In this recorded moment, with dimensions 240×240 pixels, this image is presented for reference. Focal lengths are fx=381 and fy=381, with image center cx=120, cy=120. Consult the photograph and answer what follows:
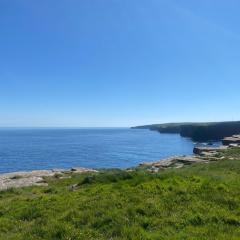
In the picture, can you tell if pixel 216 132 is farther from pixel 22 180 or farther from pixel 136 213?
pixel 136 213

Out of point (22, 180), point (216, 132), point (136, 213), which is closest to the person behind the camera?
point (136, 213)

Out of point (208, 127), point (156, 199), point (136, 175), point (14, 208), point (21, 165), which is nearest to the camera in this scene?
point (156, 199)

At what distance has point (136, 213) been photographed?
560 inches

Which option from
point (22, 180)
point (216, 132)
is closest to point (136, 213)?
point (22, 180)

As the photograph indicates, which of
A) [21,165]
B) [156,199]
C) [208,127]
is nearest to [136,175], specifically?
[156,199]

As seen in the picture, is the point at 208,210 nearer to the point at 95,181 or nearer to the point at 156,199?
the point at 156,199

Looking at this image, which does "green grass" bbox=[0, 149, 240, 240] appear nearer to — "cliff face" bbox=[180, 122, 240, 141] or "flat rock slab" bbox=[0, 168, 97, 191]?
"flat rock slab" bbox=[0, 168, 97, 191]

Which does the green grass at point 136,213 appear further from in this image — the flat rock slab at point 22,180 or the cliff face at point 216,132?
the cliff face at point 216,132

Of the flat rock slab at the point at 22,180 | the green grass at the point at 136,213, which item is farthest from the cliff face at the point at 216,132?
the green grass at the point at 136,213

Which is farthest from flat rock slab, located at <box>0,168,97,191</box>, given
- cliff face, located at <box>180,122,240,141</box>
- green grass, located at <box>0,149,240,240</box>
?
cliff face, located at <box>180,122,240,141</box>

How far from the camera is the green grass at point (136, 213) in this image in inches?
488

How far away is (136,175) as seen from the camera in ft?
74.1

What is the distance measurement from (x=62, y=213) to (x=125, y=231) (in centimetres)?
364

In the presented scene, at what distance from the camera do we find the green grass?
40.7 ft
